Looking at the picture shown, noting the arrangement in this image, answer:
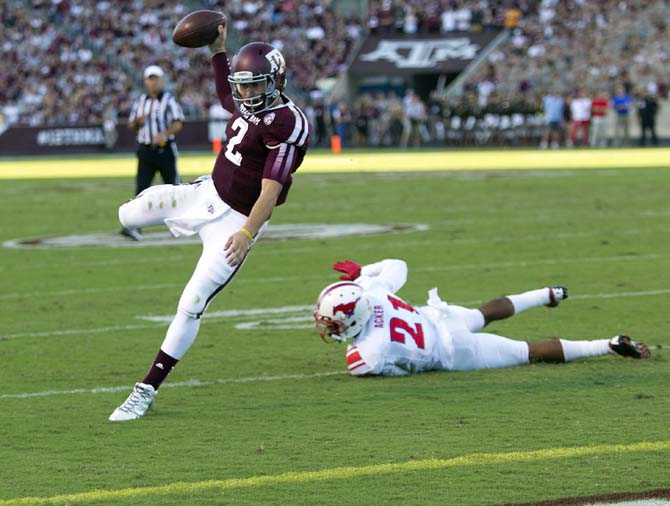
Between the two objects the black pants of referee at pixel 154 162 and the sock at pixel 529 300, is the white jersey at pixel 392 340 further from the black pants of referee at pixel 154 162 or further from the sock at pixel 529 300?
the black pants of referee at pixel 154 162

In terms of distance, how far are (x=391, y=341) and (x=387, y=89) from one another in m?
35.5

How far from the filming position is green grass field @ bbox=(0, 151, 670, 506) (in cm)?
452

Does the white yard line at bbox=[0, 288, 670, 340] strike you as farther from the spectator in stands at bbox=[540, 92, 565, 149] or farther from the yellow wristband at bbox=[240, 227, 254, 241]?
the spectator in stands at bbox=[540, 92, 565, 149]

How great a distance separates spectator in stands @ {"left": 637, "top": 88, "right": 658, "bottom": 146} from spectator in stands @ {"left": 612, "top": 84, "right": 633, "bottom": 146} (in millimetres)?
344

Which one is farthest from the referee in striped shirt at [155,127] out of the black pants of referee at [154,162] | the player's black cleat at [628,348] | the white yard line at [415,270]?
the player's black cleat at [628,348]

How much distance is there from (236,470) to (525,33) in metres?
34.2

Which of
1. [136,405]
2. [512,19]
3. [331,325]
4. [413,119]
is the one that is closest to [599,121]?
[413,119]

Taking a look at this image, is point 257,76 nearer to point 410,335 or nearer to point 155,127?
point 410,335

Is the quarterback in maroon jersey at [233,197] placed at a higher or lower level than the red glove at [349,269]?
higher

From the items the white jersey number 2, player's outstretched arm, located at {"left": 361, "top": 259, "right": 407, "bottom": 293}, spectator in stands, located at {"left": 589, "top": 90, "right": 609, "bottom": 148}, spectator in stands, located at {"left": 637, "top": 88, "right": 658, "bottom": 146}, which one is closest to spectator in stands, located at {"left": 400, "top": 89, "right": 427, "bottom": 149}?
spectator in stands, located at {"left": 589, "top": 90, "right": 609, "bottom": 148}

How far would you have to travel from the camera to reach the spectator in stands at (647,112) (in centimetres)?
3197

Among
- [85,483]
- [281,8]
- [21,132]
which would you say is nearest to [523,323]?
[85,483]

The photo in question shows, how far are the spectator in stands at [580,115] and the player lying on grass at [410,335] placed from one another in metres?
26.5

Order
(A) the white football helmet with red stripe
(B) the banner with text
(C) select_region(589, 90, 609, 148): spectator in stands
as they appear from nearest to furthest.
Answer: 1. (A) the white football helmet with red stripe
2. (C) select_region(589, 90, 609, 148): spectator in stands
3. (B) the banner with text
